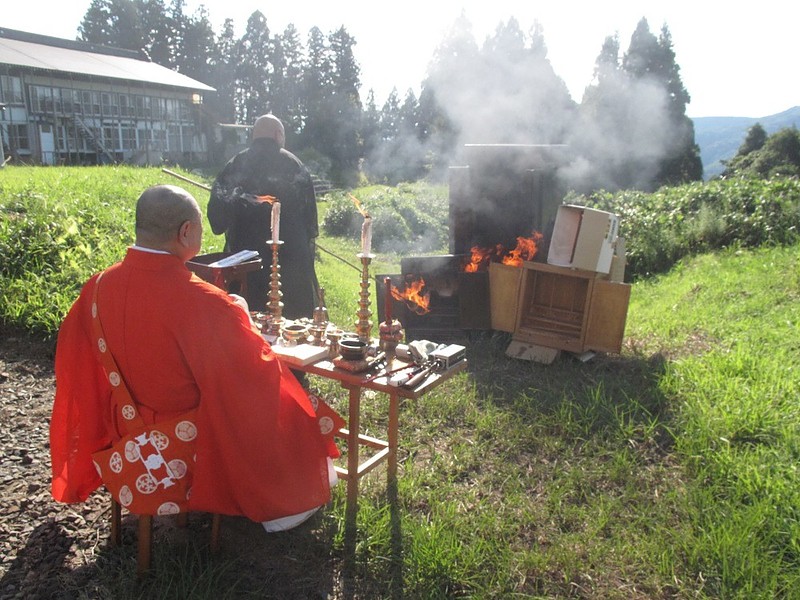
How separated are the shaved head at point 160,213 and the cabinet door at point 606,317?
4.02 metres

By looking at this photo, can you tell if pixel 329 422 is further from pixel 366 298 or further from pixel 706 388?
pixel 706 388

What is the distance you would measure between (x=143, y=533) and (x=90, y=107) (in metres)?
26.1

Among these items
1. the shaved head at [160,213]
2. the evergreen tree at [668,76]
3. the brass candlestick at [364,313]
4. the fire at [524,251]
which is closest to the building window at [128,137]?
the evergreen tree at [668,76]

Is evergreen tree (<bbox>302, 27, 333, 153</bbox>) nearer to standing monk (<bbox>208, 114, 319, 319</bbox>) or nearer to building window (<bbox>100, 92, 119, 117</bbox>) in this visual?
building window (<bbox>100, 92, 119, 117</bbox>)

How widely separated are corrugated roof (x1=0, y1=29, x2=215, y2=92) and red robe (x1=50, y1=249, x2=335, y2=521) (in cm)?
2240

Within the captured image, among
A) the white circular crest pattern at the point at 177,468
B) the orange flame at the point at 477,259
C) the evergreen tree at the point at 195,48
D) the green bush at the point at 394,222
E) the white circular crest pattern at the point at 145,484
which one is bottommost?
the green bush at the point at 394,222

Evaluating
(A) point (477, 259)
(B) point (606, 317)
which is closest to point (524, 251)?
(A) point (477, 259)

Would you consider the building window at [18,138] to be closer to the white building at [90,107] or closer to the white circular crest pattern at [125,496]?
the white building at [90,107]

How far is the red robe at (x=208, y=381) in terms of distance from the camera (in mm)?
2480

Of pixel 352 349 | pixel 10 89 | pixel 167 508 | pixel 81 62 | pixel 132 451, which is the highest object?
pixel 81 62

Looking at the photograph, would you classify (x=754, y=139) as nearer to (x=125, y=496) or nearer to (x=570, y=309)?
(x=570, y=309)

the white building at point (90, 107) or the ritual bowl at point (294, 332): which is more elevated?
the white building at point (90, 107)

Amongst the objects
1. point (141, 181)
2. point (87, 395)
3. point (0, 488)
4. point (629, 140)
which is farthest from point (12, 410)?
point (629, 140)

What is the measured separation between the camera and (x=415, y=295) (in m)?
6.14
